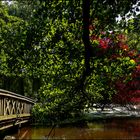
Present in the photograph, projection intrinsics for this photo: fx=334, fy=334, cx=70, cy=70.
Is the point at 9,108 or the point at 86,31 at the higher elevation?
the point at 86,31

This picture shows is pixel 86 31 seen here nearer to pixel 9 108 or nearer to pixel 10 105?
pixel 9 108

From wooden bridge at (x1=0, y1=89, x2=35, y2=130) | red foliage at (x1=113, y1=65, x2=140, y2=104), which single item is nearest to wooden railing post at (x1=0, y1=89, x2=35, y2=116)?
wooden bridge at (x1=0, y1=89, x2=35, y2=130)

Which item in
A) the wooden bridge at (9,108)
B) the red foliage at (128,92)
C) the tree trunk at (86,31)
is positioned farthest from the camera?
the red foliage at (128,92)

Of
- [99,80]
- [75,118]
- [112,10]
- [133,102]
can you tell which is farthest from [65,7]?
[133,102]

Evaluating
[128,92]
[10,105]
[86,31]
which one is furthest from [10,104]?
[128,92]

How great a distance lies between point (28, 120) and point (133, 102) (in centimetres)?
1043

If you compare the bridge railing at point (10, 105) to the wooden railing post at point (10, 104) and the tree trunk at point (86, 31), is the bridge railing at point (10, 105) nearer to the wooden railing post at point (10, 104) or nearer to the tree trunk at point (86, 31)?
the wooden railing post at point (10, 104)

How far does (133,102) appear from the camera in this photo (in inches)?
1061

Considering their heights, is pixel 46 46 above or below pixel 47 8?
below

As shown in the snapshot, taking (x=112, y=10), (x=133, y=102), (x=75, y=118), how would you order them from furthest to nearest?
1. (x=133, y=102)
2. (x=75, y=118)
3. (x=112, y=10)

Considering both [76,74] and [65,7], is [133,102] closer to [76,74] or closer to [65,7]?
[76,74]

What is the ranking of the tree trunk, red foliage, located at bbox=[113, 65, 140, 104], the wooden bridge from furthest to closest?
red foliage, located at bbox=[113, 65, 140, 104]
the wooden bridge
the tree trunk

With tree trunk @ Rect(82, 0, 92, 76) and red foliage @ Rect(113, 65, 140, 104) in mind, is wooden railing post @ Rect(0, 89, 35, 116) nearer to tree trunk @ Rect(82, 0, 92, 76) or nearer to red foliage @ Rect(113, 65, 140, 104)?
tree trunk @ Rect(82, 0, 92, 76)

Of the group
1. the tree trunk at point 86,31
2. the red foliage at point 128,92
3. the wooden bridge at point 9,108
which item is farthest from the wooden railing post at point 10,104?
the red foliage at point 128,92
